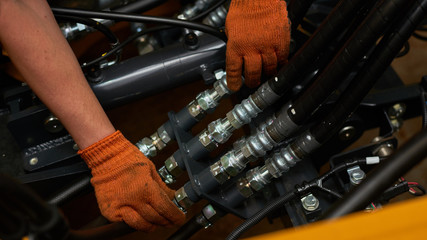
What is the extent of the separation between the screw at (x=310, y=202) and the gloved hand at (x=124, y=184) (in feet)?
1.07

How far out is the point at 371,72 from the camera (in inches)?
32.3

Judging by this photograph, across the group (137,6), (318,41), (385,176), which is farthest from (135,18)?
(385,176)

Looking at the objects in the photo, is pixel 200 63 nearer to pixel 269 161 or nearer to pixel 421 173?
pixel 269 161

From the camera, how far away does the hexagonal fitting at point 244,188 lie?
978mm

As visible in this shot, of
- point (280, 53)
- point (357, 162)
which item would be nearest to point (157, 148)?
point (280, 53)

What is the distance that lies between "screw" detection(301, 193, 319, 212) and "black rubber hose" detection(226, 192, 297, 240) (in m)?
0.06

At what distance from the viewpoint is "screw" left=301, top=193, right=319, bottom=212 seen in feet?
3.02

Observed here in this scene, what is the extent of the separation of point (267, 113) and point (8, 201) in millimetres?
720

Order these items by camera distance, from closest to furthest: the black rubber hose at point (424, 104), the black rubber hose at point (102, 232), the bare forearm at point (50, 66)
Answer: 1. the black rubber hose at point (102, 232)
2. the bare forearm at point (50, 66)
3. the black rubber hose at point (424, 104)

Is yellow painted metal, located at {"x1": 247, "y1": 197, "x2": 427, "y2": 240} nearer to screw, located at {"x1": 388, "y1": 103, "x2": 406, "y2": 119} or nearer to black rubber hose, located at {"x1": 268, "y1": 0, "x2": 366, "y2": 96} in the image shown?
black rubber hose, located at {"x1": 268, "y1": 0, "x2": 366, "y2": 96}

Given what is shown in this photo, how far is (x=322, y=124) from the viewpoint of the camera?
2.94 feet

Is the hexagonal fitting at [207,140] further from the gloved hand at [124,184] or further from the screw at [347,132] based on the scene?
the screw at [347,132]

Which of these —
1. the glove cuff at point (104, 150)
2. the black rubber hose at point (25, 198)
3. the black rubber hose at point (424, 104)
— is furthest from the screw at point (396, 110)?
the black rubber hose at point (25, 198)

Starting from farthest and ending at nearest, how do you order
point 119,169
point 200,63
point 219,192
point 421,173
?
1. point 421,173
2. point 200,63
3. point 219,192
4. point 119,169
